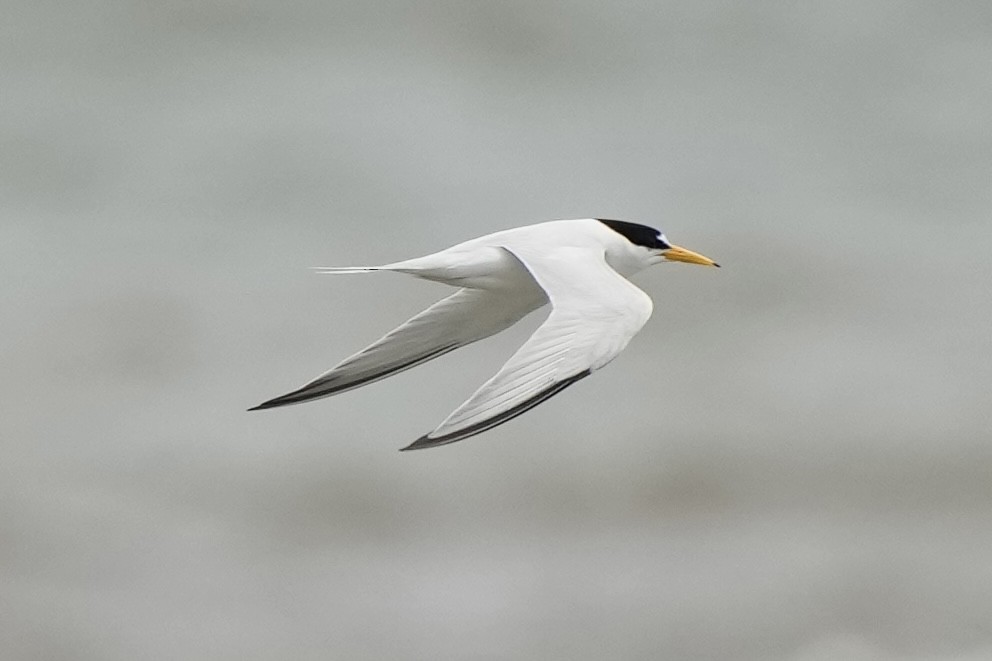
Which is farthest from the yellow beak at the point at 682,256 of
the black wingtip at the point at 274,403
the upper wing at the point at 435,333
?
the black wingtip at the point at 274,403

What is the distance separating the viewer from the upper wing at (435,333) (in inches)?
288

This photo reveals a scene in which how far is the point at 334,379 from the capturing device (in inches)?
286

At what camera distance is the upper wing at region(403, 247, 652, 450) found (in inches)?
211

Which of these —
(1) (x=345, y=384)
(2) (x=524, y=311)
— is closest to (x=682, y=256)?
(2) (x=524, y=311)

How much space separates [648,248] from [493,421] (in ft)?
8.71

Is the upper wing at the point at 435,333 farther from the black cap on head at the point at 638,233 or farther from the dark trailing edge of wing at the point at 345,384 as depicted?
the black cap on head at the point at 638,233

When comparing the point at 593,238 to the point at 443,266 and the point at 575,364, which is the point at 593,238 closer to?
the point at 443,266

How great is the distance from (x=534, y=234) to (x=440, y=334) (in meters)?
0.75

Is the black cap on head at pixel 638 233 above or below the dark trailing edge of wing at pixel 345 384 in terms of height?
above

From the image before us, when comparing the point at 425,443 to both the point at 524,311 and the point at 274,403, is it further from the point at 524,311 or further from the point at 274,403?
the point at 524,311

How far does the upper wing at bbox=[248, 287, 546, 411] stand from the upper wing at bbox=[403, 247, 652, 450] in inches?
22.7

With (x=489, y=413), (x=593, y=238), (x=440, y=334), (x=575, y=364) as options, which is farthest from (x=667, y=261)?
(x=489, y=413)

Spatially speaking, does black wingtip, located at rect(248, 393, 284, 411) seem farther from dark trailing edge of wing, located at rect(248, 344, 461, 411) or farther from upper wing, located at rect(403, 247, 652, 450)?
upper wing, located at rect(403, 247, 652, 450)

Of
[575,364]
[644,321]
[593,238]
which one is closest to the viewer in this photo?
[575,364]
